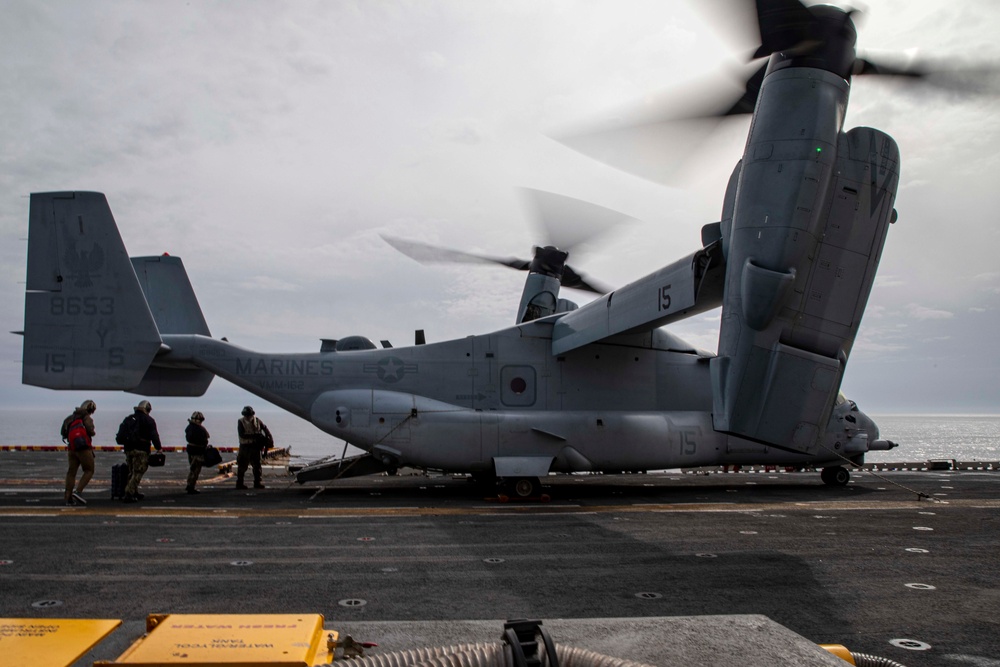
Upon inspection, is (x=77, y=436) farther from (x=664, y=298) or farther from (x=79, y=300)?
(x=664, y=298)

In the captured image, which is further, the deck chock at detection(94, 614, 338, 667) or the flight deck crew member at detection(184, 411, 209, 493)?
the flight deck crew member at detection(184, 411, 209, 493)

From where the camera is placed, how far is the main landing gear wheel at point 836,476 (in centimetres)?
1653

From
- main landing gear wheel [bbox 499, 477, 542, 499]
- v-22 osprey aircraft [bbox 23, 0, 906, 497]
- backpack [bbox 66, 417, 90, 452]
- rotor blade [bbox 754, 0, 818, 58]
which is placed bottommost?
main landing gear wheel [bbox 499, 477, 542, 499]

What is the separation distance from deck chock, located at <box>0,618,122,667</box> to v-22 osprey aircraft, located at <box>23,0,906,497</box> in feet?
27.7

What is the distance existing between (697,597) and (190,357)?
12.4 meters

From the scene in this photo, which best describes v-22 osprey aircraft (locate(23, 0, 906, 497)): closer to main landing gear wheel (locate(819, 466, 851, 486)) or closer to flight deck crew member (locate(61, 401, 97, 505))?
main landing gear wheel (locate(819, 466, 851, 486))

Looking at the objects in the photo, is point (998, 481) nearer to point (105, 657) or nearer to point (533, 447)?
point (533, 447)

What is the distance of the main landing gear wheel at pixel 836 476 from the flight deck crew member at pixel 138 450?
1512 centimetres

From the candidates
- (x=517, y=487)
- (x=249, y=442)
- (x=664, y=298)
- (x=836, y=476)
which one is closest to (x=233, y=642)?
(x=664, y=298)

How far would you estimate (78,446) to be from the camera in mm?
12289

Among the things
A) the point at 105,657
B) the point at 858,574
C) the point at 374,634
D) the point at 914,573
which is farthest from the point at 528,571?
the point at 105,657

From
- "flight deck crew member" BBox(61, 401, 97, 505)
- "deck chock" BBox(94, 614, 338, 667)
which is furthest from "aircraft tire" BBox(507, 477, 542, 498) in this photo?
"deck chock" BBox(94, 614, 338, 667)

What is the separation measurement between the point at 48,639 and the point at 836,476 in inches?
690

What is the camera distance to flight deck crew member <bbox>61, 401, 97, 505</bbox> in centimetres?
1223
